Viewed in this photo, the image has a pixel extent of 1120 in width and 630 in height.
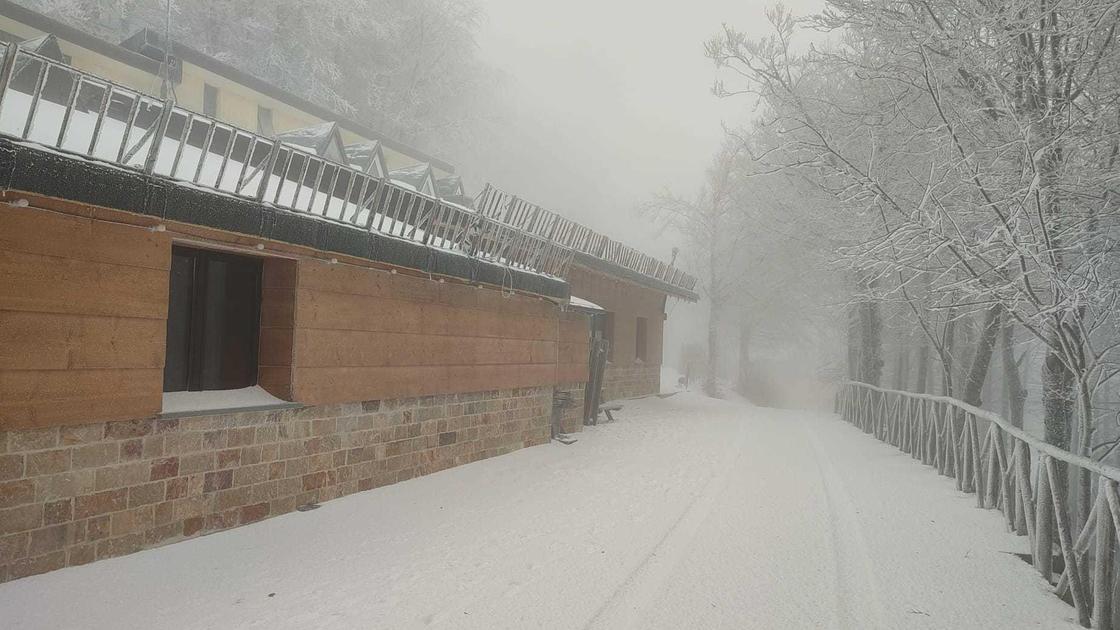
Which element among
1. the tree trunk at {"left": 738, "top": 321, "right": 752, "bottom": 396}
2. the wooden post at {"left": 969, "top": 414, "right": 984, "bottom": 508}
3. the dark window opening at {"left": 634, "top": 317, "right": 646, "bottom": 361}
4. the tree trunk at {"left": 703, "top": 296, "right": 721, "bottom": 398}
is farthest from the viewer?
the tree trunk at {"left": 738, "top": 321, "right": 752, "bottom": 396}

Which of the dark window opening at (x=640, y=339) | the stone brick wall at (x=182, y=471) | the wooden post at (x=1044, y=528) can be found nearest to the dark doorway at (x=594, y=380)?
the stone brick wall at (x=182, y=471)

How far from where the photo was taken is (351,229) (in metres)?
5.61

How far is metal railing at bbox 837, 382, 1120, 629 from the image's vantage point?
374 centimetres

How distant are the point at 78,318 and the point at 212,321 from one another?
1.50 m

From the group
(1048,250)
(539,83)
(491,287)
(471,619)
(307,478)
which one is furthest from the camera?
(539,83)

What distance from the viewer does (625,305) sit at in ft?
57.5

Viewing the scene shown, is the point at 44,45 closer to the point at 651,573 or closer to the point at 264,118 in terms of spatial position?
the point at 264,118

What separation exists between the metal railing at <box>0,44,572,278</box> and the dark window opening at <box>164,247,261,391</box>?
2.45 feet

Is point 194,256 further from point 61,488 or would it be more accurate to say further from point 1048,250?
point 1048,250

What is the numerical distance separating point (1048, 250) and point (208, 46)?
2800 centimetres

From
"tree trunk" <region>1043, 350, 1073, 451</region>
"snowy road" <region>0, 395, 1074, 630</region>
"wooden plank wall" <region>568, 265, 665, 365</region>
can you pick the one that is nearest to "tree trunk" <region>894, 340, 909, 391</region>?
"wooden plank wall" <region>568, 265, 665, 365</region>

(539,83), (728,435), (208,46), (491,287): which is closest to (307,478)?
(491,287)

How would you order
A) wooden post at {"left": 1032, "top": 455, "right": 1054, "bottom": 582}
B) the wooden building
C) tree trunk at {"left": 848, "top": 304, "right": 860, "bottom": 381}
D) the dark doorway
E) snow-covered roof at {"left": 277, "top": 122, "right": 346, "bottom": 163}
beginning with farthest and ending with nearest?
tree trunk at {"left": 848, "top": 304, "right": 860, "bottom": 381}, the dark doorway, snow-covered roof at {"left": 277, "top": 122, "right": 346, "bottom": 163}, wooden post at {"left": 1032, "top": 455, "right": 1054, "bottom": 582}, the wooden building

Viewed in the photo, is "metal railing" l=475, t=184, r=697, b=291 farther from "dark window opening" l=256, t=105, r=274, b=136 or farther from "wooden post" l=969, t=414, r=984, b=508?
"dark window opening" l=256, t=105, r=274, b=136
